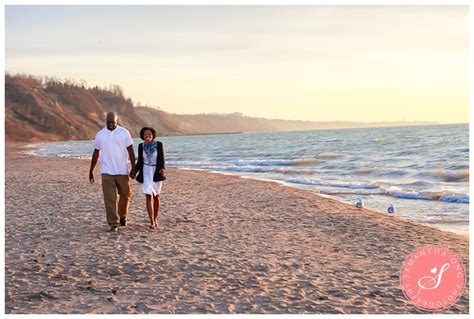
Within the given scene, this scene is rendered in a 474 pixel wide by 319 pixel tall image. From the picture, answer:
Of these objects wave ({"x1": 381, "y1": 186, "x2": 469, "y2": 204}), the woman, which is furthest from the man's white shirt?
wave ({"x1": 381, "y1": 186, "x2": 469, "y2": 204})

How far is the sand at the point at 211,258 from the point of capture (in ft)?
17.6

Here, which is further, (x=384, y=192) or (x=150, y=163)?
(x=384, y=192)

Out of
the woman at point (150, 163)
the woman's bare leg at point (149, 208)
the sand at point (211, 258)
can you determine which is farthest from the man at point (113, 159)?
the sand at point (211, 258)

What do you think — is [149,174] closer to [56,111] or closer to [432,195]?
[432,195]

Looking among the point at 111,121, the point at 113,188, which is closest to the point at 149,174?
the point at 113,188

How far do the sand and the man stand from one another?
0.55m

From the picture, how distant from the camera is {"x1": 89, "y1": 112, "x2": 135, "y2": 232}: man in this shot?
8.21 meters

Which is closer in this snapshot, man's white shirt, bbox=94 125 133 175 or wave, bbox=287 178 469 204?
man's white shirt, bbox=94 125 133 175

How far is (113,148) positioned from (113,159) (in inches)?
7.3

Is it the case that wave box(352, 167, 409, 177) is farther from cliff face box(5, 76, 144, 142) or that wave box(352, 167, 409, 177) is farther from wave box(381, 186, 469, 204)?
cliff face box(5, 76, 144, 142)

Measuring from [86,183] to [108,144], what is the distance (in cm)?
1005

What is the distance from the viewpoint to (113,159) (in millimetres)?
8328

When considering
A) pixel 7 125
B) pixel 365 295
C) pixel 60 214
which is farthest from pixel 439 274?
pixel 7 125

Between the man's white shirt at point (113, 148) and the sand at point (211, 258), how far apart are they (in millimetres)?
1051
